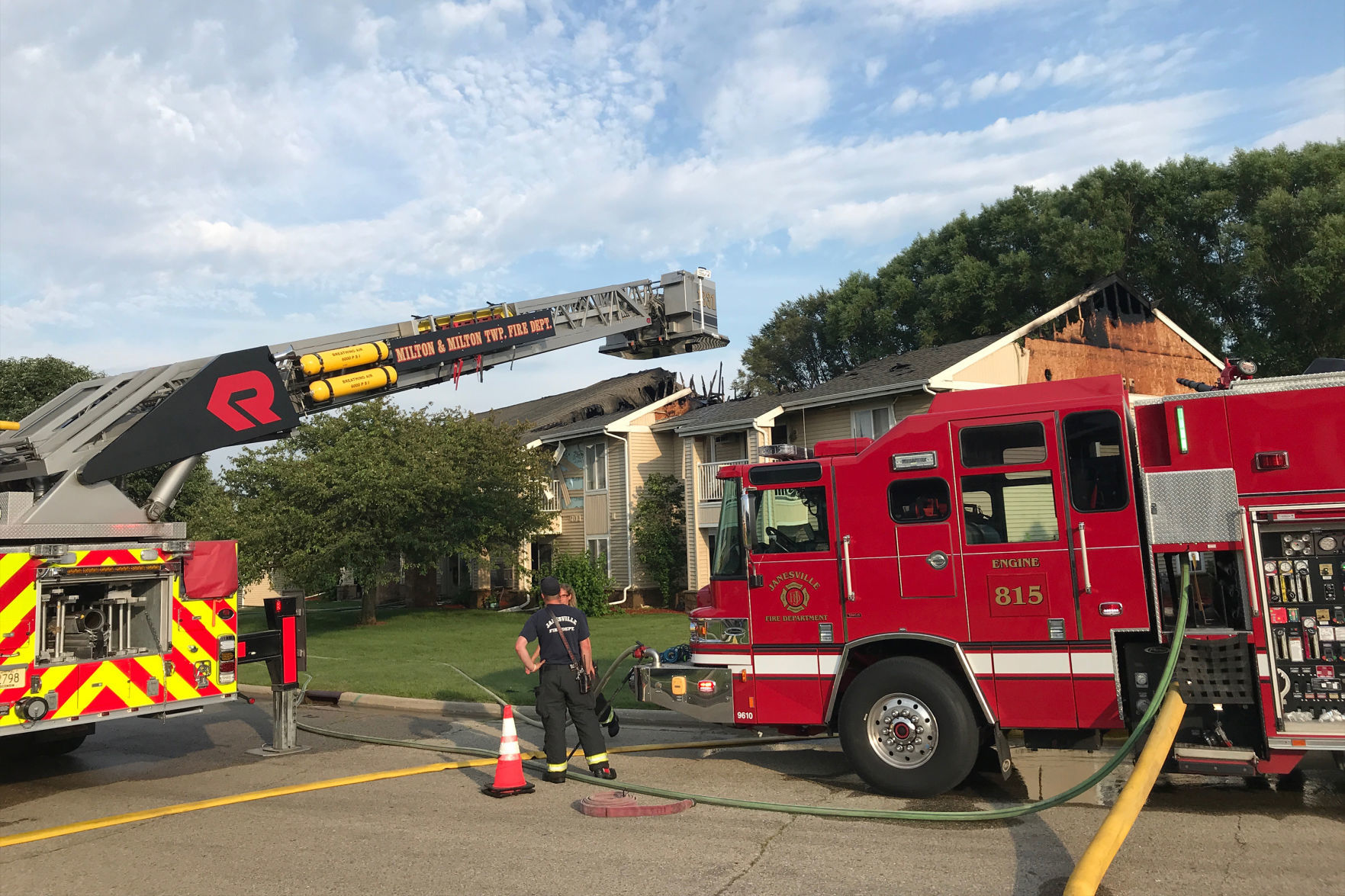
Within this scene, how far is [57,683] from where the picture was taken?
7.39m

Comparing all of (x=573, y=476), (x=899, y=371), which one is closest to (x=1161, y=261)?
(x=899, y=371)

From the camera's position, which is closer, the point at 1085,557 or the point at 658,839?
the point at 658,839

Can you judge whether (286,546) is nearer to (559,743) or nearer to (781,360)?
(559,743)

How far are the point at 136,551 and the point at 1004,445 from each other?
22.3 feet

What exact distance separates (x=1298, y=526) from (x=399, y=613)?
91.2 feet

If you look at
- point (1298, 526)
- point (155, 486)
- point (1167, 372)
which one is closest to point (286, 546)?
point (155, 486)

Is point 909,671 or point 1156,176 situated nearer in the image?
point 909,671

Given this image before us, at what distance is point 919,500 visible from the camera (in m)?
7.52

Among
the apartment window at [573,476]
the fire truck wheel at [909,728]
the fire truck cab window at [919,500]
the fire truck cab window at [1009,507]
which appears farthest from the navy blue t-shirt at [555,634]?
the apartment window at [573,476]

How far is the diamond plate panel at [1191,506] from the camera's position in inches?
261

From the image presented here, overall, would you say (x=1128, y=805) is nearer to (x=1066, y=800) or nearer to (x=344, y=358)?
(x=1066, y=800)

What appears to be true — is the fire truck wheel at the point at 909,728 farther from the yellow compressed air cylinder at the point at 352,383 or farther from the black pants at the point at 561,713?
the yellow compressed air cylinder at the point at 352,383

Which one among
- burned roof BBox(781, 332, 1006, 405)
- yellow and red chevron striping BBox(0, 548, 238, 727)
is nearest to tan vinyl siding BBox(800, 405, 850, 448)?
burned roof BBox(781, 332, 1006, 405)

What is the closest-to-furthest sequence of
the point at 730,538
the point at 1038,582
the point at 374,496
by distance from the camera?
1. the point at 1038,582
2. the point at 730,538
3. the point at 374,496
